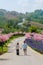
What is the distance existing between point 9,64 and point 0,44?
24.5 metres

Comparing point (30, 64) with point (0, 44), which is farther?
point (0, 44)

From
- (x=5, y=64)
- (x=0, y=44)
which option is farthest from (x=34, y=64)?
(x=0, y=44)

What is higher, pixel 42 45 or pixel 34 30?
pixel 42 45

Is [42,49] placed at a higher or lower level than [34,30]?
higher

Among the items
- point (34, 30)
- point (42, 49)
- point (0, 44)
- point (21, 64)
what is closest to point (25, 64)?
point (21, 64)

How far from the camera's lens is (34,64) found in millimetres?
21078

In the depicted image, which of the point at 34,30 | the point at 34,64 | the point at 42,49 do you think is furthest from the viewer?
the point at 34,30

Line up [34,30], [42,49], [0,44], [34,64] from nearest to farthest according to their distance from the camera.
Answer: [34,64] < [42,49] < [0,44] < [34,30]

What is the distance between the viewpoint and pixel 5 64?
21.1 meters

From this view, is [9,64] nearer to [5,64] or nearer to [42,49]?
[5,64]

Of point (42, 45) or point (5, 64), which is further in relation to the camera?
point (42, 45)

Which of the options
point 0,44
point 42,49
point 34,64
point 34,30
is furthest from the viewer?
point 34,30

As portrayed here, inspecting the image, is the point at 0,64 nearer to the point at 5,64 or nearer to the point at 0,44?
the point at 5,64

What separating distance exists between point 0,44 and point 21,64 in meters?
24.5
